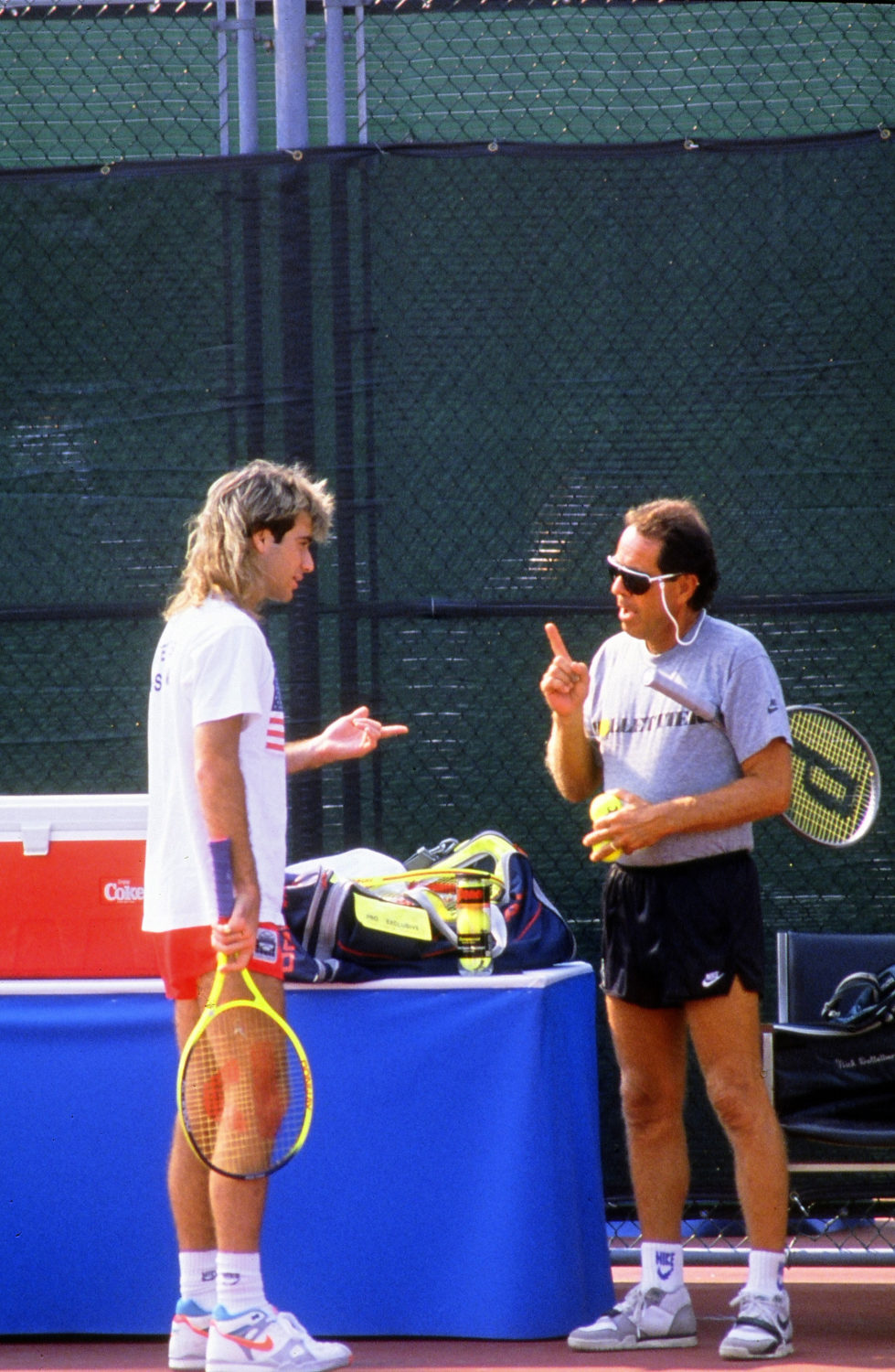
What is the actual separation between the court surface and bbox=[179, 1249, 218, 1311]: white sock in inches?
7.8

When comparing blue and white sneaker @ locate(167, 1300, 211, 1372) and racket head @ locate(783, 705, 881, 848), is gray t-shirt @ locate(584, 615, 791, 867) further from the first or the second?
blue and white sneaker @ locate(167, 1300, 211, 1372)

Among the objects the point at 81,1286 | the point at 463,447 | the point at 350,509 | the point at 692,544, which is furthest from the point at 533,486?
the point at 81,1286

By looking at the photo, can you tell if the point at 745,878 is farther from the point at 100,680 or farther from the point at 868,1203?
the point at 100,680

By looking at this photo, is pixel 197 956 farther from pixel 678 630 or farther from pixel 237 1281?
pixel 678 630

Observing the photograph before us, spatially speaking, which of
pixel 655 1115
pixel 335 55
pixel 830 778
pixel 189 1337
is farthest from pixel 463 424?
pixel 189 1337

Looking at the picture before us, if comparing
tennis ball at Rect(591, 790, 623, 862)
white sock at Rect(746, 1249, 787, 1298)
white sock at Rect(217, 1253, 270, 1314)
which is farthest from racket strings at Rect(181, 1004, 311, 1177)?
white sock at Rect(746, 1249, 787, 1298)

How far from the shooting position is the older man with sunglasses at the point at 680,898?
121 inches

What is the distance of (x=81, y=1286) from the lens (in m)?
3.26

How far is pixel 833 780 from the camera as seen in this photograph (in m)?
3.51

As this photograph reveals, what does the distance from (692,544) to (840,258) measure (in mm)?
1140

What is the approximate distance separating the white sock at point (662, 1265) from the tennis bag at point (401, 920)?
0.59m

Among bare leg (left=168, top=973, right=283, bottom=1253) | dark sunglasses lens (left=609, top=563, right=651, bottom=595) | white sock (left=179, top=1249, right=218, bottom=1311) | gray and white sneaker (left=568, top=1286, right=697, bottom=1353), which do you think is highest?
dark sunglasses lens (left=609, top=563, right=651, bottom=595)

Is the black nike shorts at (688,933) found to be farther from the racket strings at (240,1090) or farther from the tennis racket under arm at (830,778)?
the racket strings at (240,1090)

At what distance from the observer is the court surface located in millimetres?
3051
